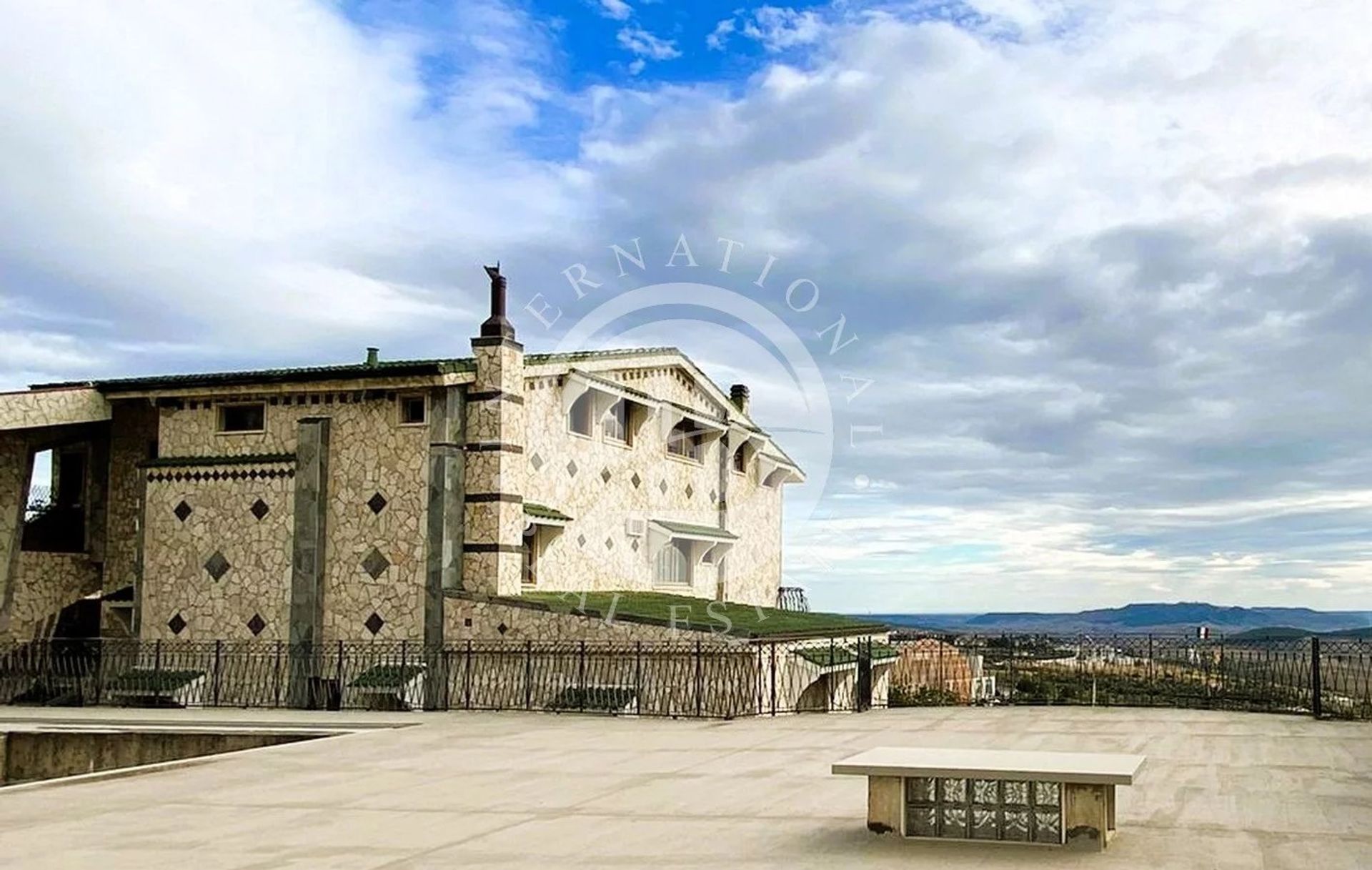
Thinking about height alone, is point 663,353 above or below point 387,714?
above

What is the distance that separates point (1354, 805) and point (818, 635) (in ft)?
43.5

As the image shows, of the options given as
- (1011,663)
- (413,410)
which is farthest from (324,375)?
(1011,663)

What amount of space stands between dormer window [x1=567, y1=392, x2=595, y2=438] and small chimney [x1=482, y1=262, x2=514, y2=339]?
10.5 feet

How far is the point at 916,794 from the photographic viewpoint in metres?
A: 9.24

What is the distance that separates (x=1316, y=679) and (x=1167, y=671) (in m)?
3.31

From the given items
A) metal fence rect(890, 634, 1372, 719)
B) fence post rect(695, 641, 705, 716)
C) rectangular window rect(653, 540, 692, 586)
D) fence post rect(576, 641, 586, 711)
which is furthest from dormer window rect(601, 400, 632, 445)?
fence post rect(695, 641, 705, 716)

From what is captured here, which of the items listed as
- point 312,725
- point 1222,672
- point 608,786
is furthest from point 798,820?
point 1222,672

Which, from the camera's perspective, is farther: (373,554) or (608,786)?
(373,554)


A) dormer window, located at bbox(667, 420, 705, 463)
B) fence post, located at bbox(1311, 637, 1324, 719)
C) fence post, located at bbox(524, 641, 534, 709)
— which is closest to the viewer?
fence post, located at bbox(1311, 637, 1324, 719)

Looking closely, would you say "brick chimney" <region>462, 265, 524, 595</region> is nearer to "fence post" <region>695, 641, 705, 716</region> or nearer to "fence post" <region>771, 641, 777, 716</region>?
"fence post" <region>695, 641, 705, 716</region>

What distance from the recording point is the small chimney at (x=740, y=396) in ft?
119

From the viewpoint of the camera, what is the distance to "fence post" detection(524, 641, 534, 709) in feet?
68.7

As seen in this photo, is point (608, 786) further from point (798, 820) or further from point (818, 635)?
point (818, 635)

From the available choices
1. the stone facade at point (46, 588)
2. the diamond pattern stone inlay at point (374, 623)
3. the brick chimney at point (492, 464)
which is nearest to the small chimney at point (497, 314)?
the brick chimney at point (492, 464)
